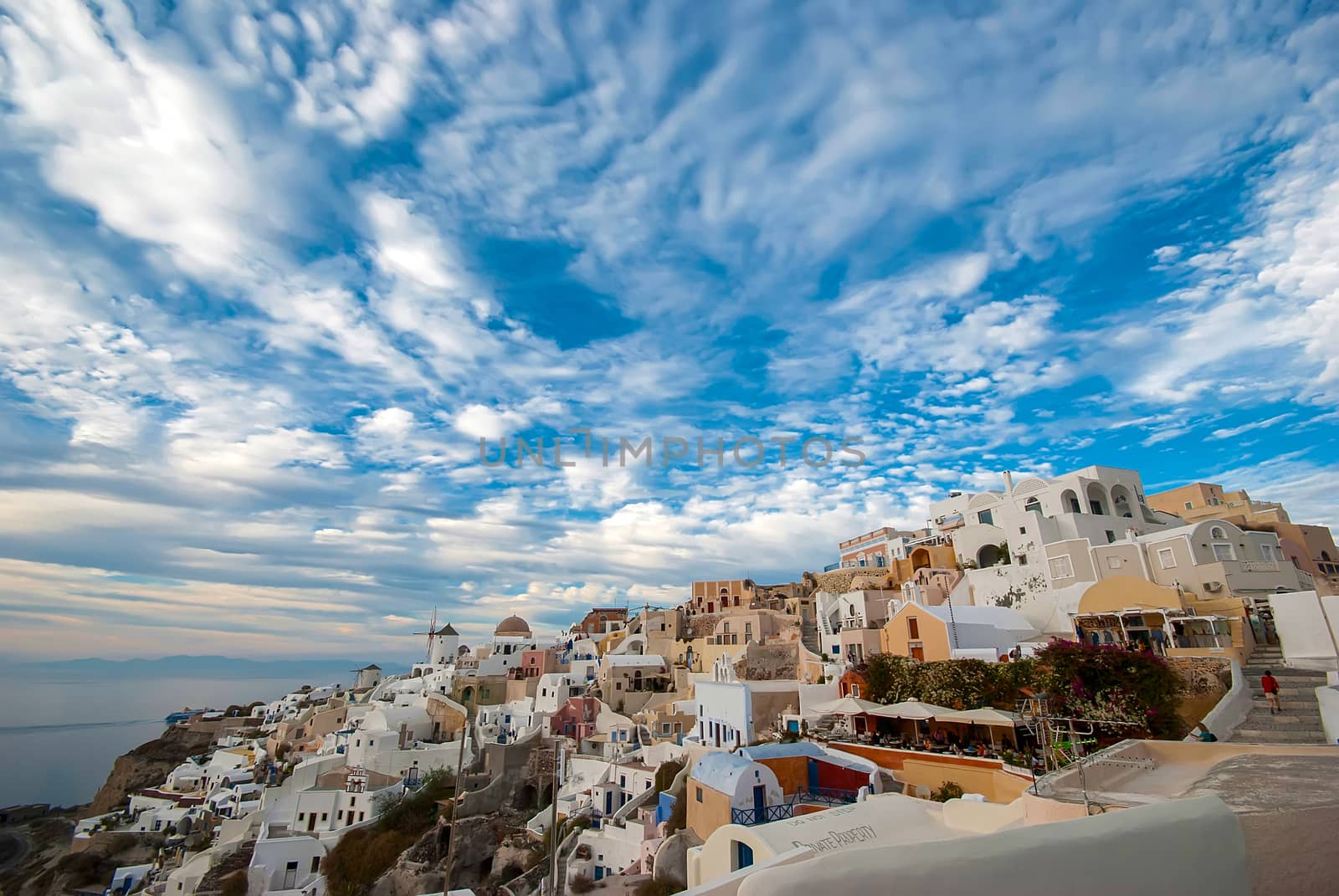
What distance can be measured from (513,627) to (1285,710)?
198ft

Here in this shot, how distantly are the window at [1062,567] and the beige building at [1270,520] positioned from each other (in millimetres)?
8458

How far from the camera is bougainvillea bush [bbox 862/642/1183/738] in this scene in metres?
16.1

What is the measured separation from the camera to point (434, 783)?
37719 millimetres

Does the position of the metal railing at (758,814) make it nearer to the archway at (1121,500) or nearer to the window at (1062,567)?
the window at (1062,567)

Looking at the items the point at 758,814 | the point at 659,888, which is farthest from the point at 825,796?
the point at 659,888

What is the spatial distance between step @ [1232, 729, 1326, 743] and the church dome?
58.9 m

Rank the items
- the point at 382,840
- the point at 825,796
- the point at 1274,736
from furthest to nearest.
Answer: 1. the point at 382,840
2. the point at 825,796
3. the point at 1274,736

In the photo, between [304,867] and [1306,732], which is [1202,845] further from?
[304,867]

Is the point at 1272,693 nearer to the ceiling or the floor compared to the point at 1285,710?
nearer to the ceiling

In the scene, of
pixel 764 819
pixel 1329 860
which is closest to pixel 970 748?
pixel 764 819

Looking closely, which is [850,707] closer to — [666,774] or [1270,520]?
[666,774]

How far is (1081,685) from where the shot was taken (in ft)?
56.1

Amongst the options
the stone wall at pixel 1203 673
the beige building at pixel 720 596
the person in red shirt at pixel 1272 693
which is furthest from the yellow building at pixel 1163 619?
the beige building at pixel 720 596

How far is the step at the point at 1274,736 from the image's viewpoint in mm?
13500
